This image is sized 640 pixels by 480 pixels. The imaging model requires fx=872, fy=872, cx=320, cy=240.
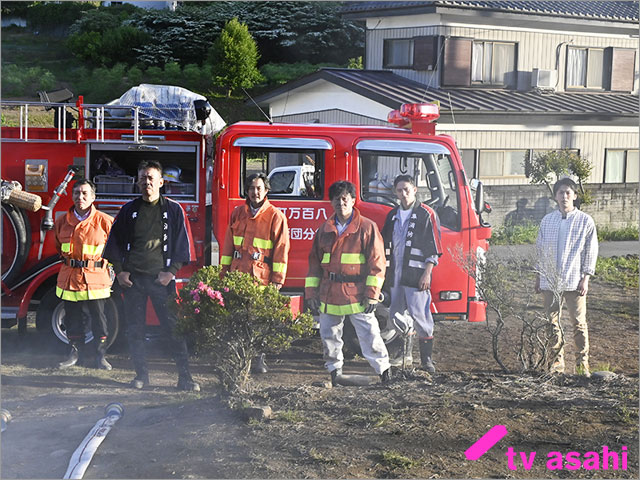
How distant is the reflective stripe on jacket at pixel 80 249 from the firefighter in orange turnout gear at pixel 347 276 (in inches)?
83.4

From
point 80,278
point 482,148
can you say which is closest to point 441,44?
point 482,148

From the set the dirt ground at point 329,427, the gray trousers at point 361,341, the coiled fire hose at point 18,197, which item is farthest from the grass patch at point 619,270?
the coiled fire hose at point 18,197

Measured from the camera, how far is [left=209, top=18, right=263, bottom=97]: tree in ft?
113

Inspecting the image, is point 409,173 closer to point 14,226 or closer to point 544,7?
point 14,226

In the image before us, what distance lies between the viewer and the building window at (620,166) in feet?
75.9

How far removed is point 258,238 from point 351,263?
3.05 feet

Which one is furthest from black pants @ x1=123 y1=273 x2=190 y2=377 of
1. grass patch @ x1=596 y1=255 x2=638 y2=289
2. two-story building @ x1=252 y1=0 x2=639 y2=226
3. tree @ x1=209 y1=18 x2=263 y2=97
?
tree @ x1=209 y1=18 x2=263 y2=97

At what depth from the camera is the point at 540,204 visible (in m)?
20.3

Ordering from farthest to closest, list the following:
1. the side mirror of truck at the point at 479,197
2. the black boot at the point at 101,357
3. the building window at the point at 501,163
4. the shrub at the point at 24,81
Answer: the shrub at the point at 24,81 < the building window at the point at 501,163 < the side mirror of truck at the point at 479,197 < the black boot at the point at 101,357

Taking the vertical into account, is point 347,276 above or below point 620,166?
below

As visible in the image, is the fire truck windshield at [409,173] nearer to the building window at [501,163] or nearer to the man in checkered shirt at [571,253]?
the man in checkered shirt at [571,253]

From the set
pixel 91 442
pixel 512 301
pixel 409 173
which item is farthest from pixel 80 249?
pixel 512 301

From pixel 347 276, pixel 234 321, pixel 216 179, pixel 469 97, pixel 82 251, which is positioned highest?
pixel 469 97

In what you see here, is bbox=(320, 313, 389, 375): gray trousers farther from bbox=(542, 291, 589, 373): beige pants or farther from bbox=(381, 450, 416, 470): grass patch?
bbox=(381, 450, 416, 470): grass patch
